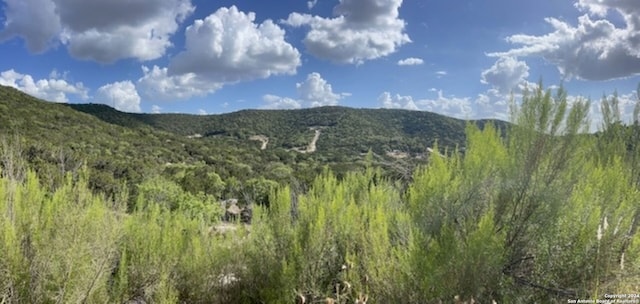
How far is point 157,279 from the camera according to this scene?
16.7ft

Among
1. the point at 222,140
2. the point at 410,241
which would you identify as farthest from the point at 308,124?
the point at 410,241

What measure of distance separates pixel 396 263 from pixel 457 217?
3.08 feet

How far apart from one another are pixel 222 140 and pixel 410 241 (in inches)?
2574

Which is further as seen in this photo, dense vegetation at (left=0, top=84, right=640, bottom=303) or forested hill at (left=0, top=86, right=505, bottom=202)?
forested hill at (left=0, top=86, right=505, bottom=202)

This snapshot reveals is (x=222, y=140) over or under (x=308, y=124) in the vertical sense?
under

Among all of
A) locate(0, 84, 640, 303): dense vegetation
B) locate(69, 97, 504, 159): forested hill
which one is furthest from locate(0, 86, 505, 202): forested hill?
locate(0, 84, 640, 303): dense vegetation

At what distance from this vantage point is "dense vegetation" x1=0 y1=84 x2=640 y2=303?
3.97 metres

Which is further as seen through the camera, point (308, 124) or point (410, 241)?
point (308, 124)

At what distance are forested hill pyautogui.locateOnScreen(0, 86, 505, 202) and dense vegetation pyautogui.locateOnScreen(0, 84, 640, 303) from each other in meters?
1.33

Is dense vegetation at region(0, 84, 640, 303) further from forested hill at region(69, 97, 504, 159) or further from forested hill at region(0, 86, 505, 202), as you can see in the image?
forested hill at region(69, 97, 504, 159)

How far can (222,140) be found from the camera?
6781 centimetres

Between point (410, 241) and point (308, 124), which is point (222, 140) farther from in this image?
point (410, 241)

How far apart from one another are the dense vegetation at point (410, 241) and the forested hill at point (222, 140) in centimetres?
133

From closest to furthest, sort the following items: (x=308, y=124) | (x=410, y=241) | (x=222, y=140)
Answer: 1. (x=410, y=241)
2. (x=222, y=140)
3. (x=308, y=124)
